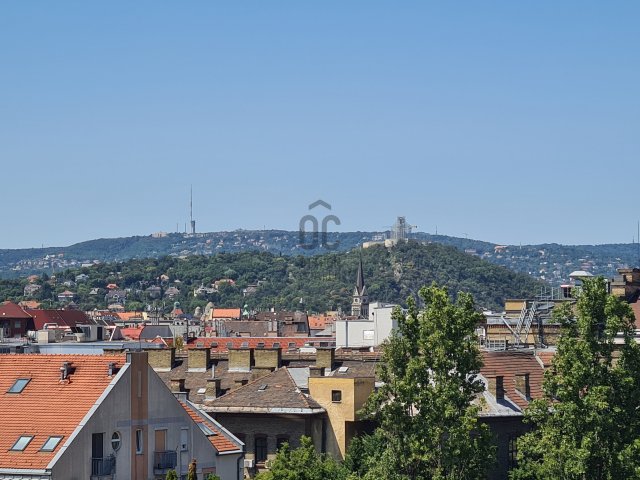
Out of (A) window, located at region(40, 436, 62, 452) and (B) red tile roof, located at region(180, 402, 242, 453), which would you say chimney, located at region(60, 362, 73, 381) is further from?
(B) red tile roof, located at region(180, 402, 242, 453)

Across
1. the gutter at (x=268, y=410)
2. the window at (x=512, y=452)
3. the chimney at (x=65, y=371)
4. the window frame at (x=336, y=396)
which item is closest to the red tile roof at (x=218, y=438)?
the chimney at (x=65, y=371)

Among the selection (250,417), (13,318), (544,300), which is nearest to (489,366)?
(250,417)

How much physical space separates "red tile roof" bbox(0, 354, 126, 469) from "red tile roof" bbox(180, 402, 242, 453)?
14.4ft

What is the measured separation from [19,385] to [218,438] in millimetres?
7628

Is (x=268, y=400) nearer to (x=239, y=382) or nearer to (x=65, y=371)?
(x=239, y=382)

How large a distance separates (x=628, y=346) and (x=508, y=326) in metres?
37.1

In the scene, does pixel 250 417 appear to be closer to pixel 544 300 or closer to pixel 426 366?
pixel 426 366

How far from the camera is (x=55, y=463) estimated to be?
1681 inches

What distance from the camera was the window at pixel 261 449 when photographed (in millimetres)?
59844

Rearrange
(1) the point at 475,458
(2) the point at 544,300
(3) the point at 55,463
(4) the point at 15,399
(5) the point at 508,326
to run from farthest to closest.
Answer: (2) the point at 544,300
(5) the point at 508,326
(1) the point at 475,458
(4) the point at 15,399
(3) the point at 55,463

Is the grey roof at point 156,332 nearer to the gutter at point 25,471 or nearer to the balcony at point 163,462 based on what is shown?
the balcony at point 163,462

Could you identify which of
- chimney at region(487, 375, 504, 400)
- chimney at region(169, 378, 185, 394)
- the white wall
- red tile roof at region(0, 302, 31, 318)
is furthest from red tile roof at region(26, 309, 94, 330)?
chimney at region(487, 375, 504, 400)

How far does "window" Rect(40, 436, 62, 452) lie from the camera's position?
1713 inches

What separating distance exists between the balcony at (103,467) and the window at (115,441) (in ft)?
1.43
